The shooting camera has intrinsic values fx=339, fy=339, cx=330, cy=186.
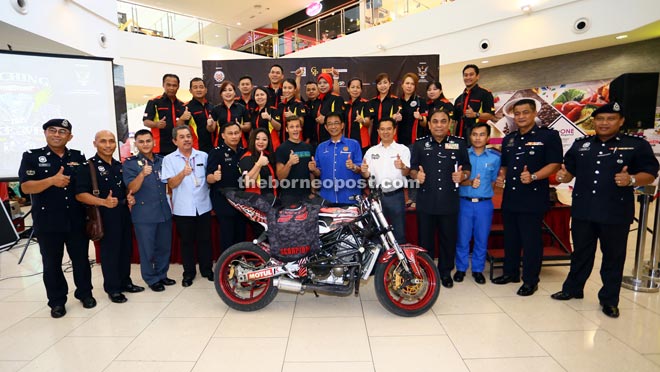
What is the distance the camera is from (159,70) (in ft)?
37.2

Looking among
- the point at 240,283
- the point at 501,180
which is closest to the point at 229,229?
the point at 240,283

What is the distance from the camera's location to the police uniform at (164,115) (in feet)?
15.1

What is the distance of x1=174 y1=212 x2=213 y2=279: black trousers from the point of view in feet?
11.6

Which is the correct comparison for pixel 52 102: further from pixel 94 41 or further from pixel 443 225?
pixel 443 225

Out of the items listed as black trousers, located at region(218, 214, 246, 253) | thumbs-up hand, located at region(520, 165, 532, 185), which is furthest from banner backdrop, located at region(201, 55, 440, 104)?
black trousers, located at region(218, 214, 246, 253)

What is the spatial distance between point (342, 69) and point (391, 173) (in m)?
4.06

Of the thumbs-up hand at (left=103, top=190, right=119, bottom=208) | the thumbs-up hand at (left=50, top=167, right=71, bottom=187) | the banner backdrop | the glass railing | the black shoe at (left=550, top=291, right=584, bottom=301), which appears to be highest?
the glass railing

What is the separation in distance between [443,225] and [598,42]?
7079 millimetres

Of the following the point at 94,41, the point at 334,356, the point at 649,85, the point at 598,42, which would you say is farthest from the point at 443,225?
the point at 94,41

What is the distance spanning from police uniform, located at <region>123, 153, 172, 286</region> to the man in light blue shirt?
0.32 ft

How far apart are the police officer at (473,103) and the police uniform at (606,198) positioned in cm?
162

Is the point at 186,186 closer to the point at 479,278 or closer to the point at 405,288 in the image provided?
the point at 405,288

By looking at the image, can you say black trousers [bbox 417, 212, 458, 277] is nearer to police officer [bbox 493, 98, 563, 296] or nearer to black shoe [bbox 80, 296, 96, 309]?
police officer [bbox 493, 98, 563, 296]

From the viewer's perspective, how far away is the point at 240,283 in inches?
121
